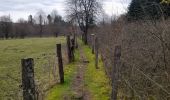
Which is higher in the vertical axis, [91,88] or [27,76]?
[27,76]

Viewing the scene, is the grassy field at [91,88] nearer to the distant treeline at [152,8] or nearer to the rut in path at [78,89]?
the rut in path at [78,89]

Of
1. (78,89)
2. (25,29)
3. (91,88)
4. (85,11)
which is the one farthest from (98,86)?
(25,29)

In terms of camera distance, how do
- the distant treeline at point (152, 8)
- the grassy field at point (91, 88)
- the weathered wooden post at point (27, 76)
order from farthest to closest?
1. the grassy field at point (91, 88)
2. the weathered wooden post at point (27, 76)
3. the distant treeline at point (152, 8)

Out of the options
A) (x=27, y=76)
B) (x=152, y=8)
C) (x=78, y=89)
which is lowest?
(x=78, y=89)

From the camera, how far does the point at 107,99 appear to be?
11.9 meters

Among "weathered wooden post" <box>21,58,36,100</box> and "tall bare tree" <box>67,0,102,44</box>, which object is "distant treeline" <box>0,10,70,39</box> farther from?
"weathered wooden post" <box>21,58,36,100</box>

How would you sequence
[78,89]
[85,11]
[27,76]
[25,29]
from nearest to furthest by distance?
[27,76] → [78,89] → [85,11] → [25,29]

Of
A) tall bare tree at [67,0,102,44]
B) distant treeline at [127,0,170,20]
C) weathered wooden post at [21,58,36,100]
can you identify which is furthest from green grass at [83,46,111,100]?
tall bare tree at [67,0,102,44]

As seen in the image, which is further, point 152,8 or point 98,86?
point 98,86

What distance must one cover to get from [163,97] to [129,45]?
16.6 feet

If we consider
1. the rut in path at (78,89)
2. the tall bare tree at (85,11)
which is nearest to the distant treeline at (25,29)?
the tall bare tree at (85,11)

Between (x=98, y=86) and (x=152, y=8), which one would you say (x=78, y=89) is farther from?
(x=152, y=8)

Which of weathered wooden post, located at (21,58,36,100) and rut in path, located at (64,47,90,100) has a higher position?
weathered wooden post, located at (21,58,36,100)

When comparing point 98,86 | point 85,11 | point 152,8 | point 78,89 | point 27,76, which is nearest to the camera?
point 27,76
